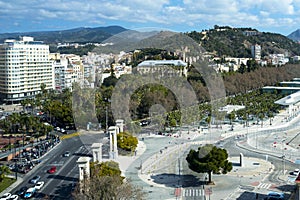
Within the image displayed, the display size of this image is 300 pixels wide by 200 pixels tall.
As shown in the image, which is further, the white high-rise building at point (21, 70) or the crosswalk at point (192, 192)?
the white high-rise building at point (21, 70)

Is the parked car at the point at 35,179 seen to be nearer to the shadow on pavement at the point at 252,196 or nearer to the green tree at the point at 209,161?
the green tree at the point at 209,161

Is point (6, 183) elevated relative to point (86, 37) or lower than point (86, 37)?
lower

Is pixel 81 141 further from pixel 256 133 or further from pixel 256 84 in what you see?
pixel 256 84

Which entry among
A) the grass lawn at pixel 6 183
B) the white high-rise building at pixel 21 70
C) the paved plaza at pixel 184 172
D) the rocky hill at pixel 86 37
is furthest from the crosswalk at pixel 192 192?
the rocky hill at pixel 86 37

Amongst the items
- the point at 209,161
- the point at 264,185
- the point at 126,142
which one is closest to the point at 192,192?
the point at 209,161

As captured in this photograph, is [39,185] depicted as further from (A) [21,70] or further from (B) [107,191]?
(A) [21,70]

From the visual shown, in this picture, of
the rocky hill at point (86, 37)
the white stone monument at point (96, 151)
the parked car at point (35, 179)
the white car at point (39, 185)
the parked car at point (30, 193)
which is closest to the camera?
the parked car at point (30, 193)

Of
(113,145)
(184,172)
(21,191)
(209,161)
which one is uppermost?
(209,161)
